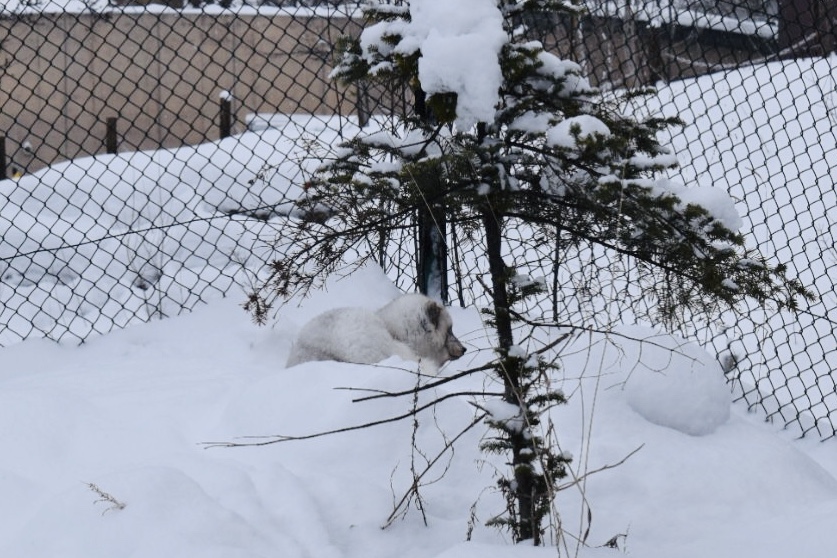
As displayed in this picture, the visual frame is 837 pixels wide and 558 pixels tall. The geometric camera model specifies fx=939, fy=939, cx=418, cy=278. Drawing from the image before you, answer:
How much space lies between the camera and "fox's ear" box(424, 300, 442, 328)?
509 centimetres

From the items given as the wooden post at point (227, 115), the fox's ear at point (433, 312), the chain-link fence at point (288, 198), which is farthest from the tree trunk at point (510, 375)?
the wooden post at point (227, 115)

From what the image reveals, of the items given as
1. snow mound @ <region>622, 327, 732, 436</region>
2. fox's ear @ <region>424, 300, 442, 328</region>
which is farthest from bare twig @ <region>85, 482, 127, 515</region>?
fox's ear @ <region>424, 300, 442, 328</region>

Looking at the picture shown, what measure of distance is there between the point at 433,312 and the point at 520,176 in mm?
2468

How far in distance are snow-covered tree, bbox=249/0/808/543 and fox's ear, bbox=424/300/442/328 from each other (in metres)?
2.28

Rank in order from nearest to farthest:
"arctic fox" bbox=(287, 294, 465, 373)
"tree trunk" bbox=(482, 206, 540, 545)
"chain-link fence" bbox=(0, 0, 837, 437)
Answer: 1. "tree trunk" bbox=(482, 206, 540, 545)
2. "arctic fox" bbox=(287, 294, 465, 373)
3. "chain-link fence" bbox=(0, 0, 837, 437)

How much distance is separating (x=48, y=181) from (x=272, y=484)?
20.9 feet

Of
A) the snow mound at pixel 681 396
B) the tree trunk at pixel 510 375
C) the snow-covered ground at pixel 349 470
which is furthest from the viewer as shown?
the snow mound at pixel 681 396

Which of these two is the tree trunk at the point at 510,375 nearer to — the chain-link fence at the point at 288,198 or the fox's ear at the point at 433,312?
the chain-link fence at the point at 288,198

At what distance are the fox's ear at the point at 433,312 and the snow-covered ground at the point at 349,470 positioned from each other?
0.57 meters

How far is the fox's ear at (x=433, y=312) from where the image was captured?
5086mm

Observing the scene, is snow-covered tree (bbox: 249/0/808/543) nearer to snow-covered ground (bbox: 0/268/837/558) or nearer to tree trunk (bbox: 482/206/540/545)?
tree trunk (bbox: 482/206/540/545)

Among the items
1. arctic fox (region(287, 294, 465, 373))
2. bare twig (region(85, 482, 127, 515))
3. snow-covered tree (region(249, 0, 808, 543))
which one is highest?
snow-covered tree (region(249, 0, 808, 543))

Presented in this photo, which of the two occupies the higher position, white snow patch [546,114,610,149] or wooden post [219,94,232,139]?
white snow patch [546,114,610,149]

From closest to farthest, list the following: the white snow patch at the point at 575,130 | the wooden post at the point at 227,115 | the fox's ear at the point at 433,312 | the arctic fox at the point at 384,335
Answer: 1. the white snow patch at the point at 575,130
2. the arctic fox at the point at 384,335
3. the fox's ear at the point at 433,312
4. the wooden post at the point at 227,115
